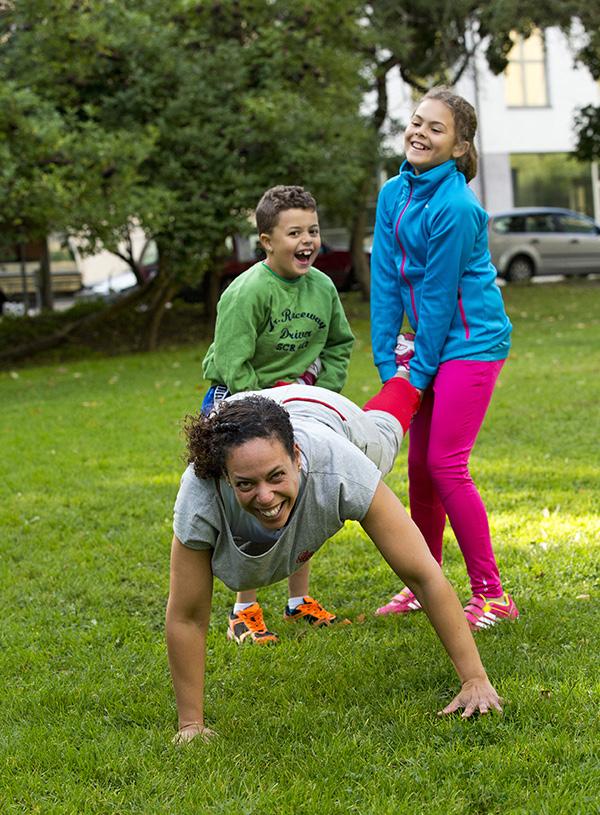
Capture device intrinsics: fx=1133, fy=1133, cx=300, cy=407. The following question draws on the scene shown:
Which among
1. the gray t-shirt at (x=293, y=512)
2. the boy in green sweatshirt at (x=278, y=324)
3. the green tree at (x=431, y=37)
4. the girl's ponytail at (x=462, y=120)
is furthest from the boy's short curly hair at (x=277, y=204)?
the green tree at (x=431, y=37)

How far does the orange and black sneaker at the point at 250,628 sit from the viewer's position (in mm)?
4359

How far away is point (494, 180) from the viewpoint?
35.4 meters

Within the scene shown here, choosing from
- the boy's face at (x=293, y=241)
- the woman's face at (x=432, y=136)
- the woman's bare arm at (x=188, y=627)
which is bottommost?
the woman's bare arm at (x=188, y=627)

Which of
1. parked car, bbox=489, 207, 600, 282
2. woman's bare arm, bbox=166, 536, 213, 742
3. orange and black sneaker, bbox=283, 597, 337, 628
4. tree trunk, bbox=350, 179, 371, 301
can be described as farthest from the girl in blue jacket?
parked car, bbox=489, 207, 600, 282

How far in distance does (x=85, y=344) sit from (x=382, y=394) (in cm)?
1359

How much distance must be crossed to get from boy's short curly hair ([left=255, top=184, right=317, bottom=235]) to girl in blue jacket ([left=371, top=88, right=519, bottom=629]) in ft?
0.99

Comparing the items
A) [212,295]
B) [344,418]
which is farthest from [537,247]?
[344,418]

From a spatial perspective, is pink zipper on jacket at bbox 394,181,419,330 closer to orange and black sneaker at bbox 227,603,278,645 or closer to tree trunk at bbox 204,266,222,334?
orange and black sneaker at bbox 227,603,278,645

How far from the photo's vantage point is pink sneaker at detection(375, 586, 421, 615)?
4.59m

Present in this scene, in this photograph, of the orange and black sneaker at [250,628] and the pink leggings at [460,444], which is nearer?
the pink leggings at [460,444]

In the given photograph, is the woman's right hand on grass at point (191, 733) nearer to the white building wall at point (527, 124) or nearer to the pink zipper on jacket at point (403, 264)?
the pink zipper on jacket at point (403, 264)

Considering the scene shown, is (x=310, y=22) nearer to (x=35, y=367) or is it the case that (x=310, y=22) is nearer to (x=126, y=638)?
(x=35, y=367)

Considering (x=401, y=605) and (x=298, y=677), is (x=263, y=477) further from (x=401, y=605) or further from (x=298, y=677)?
(x=401, y=605)

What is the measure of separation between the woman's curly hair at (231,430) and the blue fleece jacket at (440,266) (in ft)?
3.75
